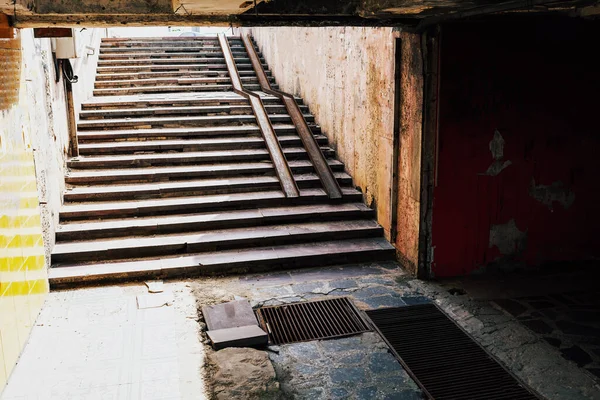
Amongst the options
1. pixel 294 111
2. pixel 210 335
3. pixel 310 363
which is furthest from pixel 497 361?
pixel 294 111

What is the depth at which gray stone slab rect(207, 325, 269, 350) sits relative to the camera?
4.95 m

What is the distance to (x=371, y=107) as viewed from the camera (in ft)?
24.8

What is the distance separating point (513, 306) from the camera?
5762 mm

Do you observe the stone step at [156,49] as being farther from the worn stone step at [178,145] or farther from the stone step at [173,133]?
the worn stone step at [178,145]

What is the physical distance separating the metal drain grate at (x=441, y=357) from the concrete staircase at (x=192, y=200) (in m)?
1.53

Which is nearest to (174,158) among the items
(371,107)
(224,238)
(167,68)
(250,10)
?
(224,238)

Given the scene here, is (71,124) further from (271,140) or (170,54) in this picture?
(170,54)

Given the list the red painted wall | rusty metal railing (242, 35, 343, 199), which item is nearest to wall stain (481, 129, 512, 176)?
the red painted wall

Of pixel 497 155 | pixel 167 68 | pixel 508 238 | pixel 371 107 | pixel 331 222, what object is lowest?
pixel 331 222

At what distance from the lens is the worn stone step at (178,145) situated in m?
8.85

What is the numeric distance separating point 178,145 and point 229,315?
4276mm

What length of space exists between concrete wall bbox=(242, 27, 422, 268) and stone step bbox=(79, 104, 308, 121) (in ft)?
3.89

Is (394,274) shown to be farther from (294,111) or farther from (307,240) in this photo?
(294,111)

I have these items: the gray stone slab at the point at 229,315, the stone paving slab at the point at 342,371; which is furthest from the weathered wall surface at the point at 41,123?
the stone paving slab at the point at 342,371
